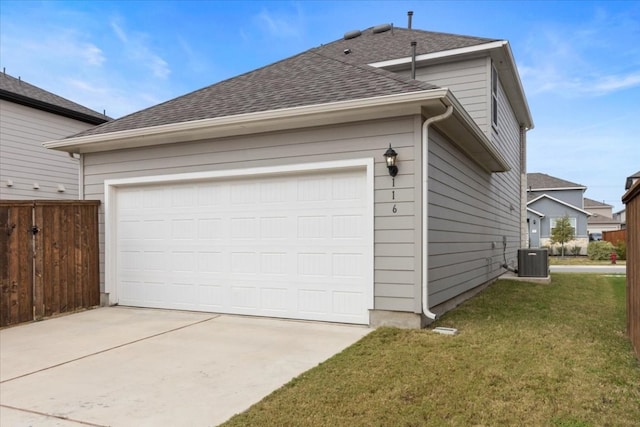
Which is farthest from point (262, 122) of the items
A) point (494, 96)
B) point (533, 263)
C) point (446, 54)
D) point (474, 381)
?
point (533, 263)

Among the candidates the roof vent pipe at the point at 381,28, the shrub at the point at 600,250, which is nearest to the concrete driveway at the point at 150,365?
the roof vent pipe at the point at 381,28

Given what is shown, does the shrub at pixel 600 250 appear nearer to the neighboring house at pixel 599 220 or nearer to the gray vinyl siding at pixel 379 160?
the gray vinyl siding at pixel 379 160

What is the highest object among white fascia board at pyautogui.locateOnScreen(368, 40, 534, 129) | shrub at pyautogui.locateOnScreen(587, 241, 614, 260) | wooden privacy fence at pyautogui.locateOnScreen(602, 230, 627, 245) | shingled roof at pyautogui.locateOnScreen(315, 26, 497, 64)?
shingled roof at pyautogui.locateOnScreen(315, 26, 497, 64)

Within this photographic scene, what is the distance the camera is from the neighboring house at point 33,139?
1093cm

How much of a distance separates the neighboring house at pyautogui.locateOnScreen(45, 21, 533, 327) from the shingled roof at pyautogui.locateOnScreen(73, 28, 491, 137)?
0.04 m

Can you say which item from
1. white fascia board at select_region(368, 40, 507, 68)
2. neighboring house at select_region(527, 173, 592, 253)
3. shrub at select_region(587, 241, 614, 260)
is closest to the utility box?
white fascia board at select_region(368, 40, 507, 68)

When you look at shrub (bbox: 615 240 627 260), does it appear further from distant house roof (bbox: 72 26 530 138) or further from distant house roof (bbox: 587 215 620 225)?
distant house roof (bbox: 587 215 620 225)

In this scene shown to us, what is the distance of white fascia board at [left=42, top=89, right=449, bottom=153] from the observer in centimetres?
522

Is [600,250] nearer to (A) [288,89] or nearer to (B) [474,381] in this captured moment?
(A) [288,89]

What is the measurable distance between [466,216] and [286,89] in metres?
3.93

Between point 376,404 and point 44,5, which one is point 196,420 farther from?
point 44,5

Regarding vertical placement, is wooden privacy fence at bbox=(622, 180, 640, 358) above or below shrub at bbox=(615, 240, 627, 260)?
above

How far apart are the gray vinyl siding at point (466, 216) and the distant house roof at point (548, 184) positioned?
2237 cm

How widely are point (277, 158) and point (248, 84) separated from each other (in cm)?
223
